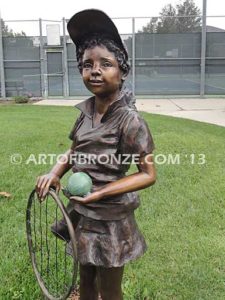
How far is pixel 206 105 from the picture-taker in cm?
1360

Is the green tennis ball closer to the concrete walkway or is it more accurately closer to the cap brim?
the cap brim

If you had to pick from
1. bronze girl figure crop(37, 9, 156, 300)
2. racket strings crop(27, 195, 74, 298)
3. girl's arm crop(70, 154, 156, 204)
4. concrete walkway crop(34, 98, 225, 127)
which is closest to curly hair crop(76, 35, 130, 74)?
bronze girl figure crop(37, 9, 156, 300)

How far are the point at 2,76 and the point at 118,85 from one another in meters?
15.2

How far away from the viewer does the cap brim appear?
177 cm

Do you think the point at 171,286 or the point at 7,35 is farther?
the point at 7,35

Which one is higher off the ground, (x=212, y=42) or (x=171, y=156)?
(x=212, y=42)

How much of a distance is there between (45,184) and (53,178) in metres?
0.07

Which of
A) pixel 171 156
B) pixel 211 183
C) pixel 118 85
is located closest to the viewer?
pixel 118 85

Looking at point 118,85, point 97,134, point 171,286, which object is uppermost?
point 118,85

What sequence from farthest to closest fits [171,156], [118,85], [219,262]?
1. [171,156]
2. [219,262]
3. [118,85]

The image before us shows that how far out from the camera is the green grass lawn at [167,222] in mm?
2910

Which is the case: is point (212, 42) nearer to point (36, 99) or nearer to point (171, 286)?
point (36, 99)

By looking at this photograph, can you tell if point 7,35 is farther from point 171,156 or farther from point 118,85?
point 118,85

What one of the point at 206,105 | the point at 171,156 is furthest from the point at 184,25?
the point at 171,156
